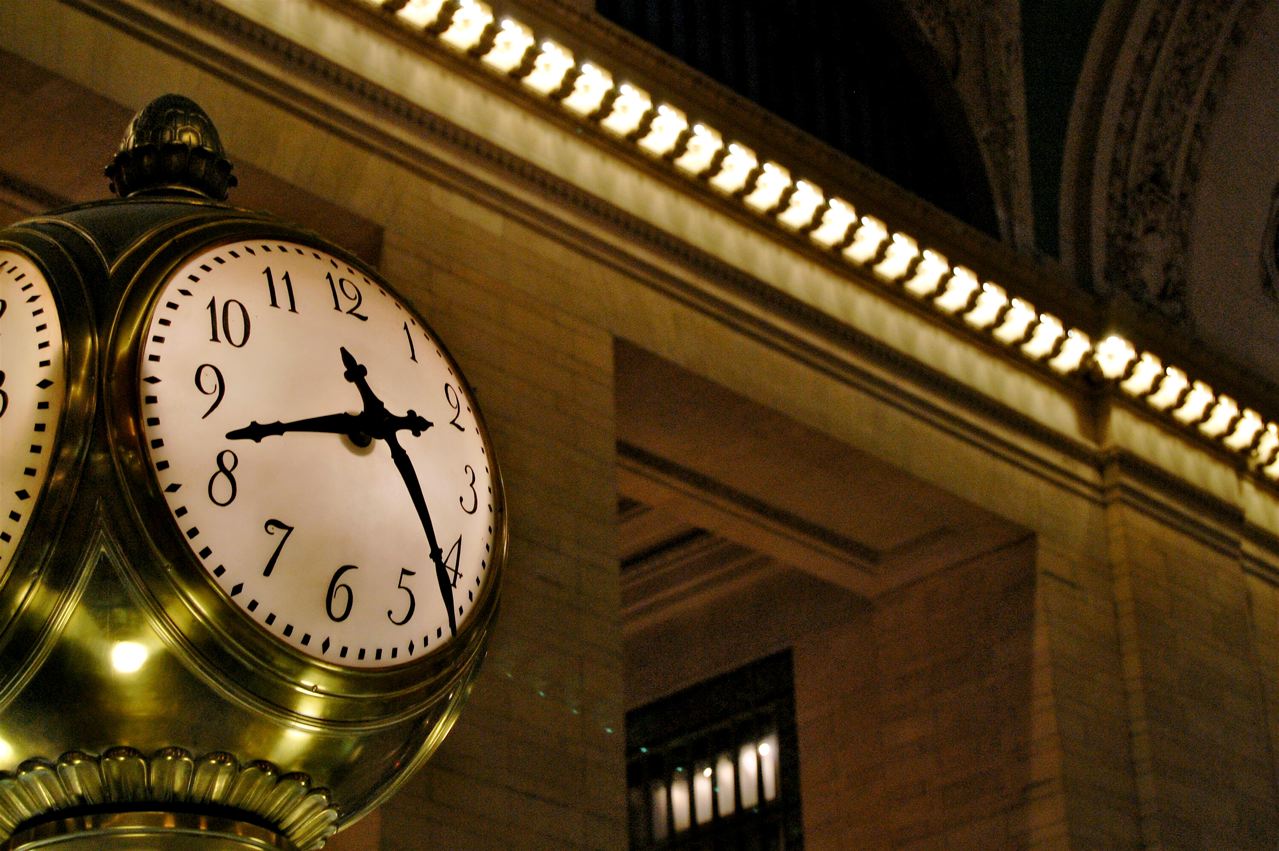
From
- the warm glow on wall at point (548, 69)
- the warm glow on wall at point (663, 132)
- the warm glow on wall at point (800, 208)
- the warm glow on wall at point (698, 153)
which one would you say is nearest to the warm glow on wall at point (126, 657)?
the warm glow on wall at point (548, 69)

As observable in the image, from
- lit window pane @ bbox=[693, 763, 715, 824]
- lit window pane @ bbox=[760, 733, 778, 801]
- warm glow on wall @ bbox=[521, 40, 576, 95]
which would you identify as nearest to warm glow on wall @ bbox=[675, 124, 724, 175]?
warm glow on wall @ bbox=[521, 40, 576, 95]

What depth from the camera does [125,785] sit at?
1.38 m

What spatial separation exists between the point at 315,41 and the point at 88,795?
283 inches

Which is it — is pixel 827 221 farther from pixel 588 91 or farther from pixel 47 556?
pixel 47 556

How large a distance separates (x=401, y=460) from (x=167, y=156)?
37 cm

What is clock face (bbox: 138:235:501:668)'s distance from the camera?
→ 1411 mm

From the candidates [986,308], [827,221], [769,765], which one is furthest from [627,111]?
[769,765]

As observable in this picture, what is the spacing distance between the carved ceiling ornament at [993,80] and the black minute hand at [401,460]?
10.5 m

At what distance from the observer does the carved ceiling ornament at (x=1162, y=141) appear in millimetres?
12516

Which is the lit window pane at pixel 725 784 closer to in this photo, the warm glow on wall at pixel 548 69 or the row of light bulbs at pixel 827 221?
the row of light bulbs at pixel 827 221

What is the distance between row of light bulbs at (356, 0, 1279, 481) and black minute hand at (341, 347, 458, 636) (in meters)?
7.18

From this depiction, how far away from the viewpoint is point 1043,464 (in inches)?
427

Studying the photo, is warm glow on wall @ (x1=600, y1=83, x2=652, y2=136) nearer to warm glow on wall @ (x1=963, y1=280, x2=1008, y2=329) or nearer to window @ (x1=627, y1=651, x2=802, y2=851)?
warm glow on wall @ (x1=963, y1=280, x2=1008, y2=329)

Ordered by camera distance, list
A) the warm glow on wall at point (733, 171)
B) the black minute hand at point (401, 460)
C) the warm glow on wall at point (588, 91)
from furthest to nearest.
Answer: the warm glow on wall at point (733, 171) < the warm glow on wall at point (588, 91) < the black minute hand at point (401, 460)
